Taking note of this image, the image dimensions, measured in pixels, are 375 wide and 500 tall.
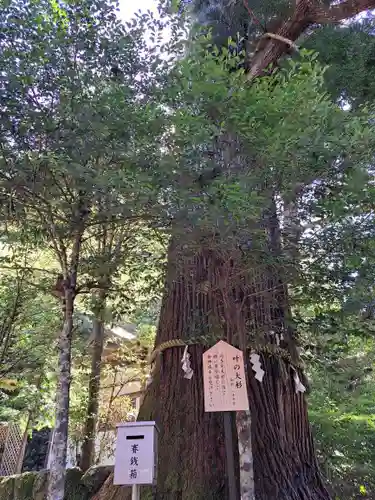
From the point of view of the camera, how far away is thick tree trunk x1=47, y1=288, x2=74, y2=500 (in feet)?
7.72

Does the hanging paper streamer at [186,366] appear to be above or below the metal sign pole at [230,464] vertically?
above

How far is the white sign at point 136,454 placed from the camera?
2121mm

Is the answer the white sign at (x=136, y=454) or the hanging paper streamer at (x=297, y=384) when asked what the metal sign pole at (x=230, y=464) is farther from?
the hanging paper streamer at (x=297, y=384)

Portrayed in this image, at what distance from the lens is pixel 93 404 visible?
16.2 ft

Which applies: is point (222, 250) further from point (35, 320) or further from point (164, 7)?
point (35, 320)

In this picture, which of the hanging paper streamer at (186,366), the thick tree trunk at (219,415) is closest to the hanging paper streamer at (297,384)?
the thick tree trunk at (219,415)

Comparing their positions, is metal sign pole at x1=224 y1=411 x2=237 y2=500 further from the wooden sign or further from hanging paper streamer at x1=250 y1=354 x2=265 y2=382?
hanging paper streamer at x1=250 y1=354 x2=265 y2=382

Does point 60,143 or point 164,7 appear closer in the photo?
point 60,143

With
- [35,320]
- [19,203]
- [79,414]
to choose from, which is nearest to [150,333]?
[79,414]

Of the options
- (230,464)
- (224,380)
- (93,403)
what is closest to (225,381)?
(224,380)

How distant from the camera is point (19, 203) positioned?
2752 millimetres

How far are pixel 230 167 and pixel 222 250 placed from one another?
1.88ft

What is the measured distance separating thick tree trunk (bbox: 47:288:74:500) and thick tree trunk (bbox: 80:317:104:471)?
6.27 ft

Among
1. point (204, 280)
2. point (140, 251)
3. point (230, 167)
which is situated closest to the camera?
point (230, 167)
